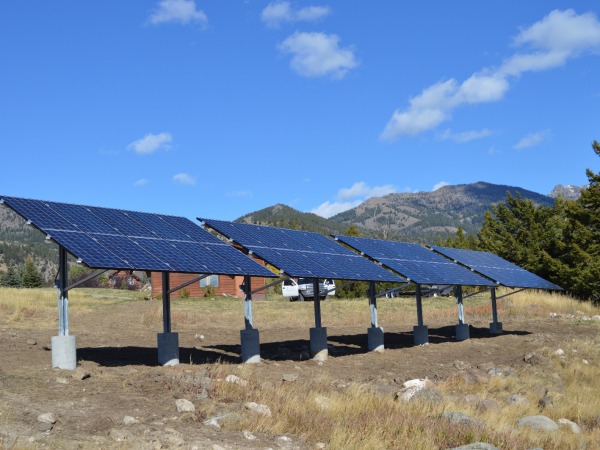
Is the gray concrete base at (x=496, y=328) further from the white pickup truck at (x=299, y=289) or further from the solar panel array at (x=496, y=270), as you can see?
the white pickup truck at (x=299, y=289)

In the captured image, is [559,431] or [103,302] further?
[103,302]

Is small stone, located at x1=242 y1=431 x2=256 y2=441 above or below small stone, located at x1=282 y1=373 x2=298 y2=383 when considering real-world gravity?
below

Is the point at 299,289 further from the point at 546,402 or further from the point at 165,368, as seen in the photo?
the point at 546,402

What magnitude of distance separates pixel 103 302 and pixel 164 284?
2615 cm

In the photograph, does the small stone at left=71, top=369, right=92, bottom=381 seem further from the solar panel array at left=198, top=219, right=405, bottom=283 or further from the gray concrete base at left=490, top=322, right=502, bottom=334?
the gray concrete base at left=490, top=322, right=502, bottom=334

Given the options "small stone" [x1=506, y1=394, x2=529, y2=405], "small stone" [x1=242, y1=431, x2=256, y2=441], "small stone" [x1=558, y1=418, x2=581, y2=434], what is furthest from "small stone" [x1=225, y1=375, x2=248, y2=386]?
"small stone" [x1=558, y1=418, x2=581, y2=434]

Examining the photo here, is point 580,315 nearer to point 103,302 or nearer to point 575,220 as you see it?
point 575,220

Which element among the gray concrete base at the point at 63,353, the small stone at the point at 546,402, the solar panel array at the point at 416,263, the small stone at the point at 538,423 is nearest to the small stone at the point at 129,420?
the gray concrete base at the point at 63,353

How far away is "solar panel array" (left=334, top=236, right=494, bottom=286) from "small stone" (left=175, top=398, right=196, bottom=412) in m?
14.5

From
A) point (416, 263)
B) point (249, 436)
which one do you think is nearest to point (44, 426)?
point (249, 436)

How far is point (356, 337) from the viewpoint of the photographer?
31047 mm

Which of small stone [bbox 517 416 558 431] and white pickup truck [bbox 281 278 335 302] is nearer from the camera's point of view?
small stone [bbox 517 416 558 431]

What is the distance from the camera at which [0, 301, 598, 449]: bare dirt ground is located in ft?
38.8

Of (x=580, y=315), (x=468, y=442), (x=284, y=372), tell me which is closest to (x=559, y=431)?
(x=468, y=442)
